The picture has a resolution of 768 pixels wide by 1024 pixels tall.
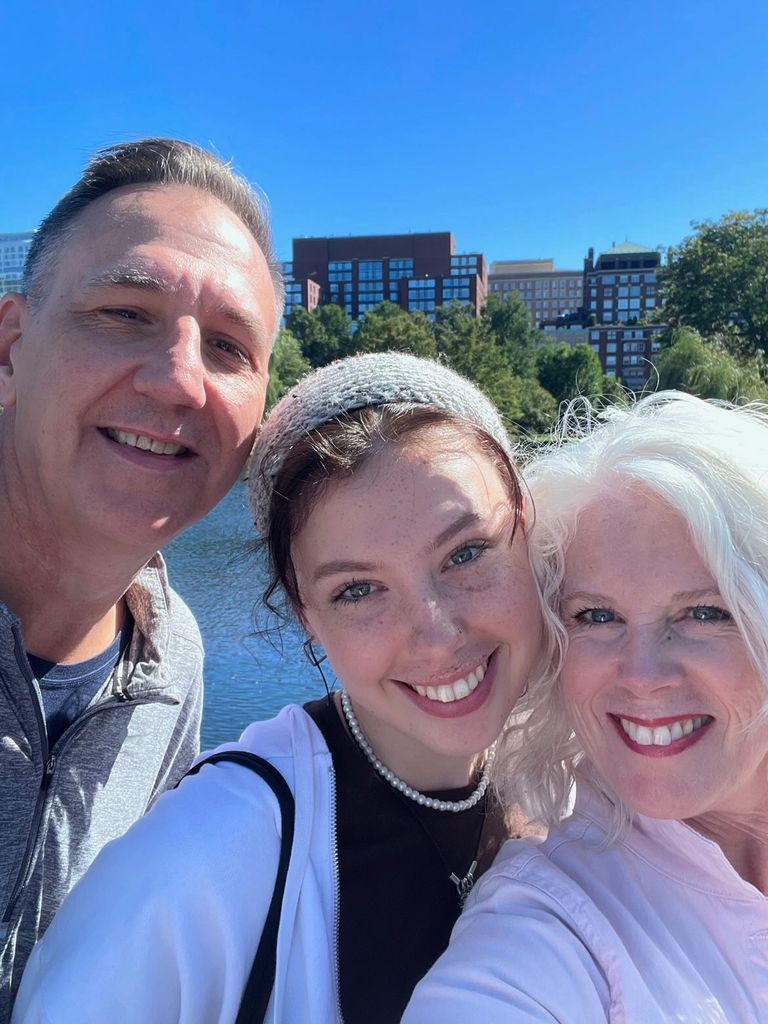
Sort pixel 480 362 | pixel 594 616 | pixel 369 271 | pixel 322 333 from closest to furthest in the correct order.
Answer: pixel 594 616
pixel 480 362
pixel 322 333
pixel 369 271

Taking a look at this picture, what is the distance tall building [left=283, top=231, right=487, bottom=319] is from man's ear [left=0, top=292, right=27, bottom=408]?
100m

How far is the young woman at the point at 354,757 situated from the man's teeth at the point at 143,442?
30cm

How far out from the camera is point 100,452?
6.56ft

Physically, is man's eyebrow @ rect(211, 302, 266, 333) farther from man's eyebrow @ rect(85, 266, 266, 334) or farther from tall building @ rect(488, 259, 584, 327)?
tall building @ rect(488, 259, 584, 327)

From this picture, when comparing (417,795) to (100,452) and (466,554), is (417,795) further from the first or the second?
(100,452)

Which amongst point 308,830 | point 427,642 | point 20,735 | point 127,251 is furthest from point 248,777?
point 127,251

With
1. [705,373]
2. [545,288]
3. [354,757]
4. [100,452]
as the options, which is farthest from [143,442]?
[545,288]

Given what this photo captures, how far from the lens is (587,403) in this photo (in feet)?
7.41

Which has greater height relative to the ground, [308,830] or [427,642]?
[427,642]

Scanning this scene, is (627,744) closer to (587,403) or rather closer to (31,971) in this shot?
(587,403)

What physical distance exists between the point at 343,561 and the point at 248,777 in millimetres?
457

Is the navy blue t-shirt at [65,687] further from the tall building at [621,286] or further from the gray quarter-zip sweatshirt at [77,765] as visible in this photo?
the tall building at [621,286]

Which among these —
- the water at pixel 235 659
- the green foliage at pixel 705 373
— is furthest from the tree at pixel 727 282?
the water at pixel 235 659

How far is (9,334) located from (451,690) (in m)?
1.50
